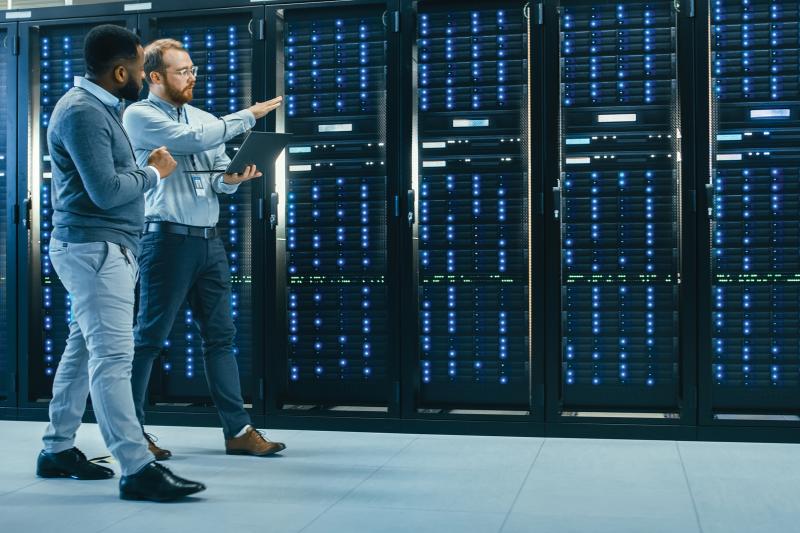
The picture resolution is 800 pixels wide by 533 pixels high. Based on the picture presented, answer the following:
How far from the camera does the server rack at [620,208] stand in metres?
4.08

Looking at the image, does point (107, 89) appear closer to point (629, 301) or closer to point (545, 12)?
point (545, 12)

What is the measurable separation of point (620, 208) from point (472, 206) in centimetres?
70

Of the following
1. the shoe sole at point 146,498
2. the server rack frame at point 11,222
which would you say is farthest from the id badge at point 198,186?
the server rack frame at point 11,222

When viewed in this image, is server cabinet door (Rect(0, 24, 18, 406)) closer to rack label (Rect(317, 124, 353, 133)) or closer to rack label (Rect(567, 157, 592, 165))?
rack label (Rect(317, 124, 353, 133))

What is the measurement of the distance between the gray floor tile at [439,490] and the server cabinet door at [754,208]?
4.37 ft

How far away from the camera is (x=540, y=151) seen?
4.12 metres

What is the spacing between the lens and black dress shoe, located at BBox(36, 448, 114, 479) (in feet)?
10.5

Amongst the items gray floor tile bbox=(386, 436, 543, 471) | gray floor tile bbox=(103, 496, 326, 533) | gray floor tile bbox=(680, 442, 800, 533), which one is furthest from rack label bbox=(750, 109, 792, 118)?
gray floor tile bbox=(103, 496, 326, 533)

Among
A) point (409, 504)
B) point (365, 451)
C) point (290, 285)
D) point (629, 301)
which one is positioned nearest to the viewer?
point (409, 504)

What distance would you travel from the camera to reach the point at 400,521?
2656mm

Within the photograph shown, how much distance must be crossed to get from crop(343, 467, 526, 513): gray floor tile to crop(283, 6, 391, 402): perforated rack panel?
1036 mm

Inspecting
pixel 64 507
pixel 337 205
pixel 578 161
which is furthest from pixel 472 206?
pixel 64 507

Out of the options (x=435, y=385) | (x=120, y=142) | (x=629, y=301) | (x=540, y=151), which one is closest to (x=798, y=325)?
(x=629, y=301)

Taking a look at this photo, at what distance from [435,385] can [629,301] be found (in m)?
1.02
